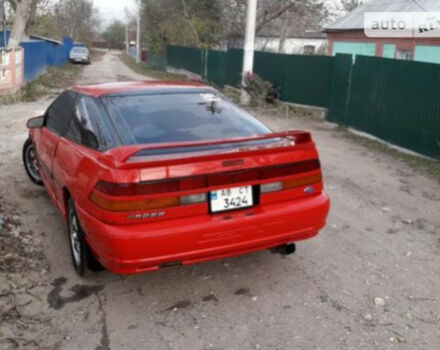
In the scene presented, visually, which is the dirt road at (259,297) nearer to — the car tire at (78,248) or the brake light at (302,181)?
the car tire at (78,248)

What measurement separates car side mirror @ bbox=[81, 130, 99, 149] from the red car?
1cm

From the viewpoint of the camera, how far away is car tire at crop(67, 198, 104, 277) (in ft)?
12.6

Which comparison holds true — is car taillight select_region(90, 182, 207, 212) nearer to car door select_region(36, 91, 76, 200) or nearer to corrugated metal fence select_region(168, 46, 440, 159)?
car door select_region(36, 91, 76, 200)

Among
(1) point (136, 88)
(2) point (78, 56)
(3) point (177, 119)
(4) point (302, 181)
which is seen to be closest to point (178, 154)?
(3) point (177, 119)

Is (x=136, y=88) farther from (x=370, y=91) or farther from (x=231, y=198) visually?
(x=370, y=91)

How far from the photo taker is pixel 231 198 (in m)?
3.45

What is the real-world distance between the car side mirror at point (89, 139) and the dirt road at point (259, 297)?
3.64ft

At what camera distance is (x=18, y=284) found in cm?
388

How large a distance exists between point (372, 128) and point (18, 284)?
27.8ft

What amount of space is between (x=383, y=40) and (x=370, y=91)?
9.85 m

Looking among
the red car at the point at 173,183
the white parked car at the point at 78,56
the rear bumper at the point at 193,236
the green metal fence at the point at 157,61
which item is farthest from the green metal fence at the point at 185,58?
the rear bumper at the point at 193,236

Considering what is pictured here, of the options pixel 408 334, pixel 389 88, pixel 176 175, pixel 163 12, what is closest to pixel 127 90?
pixel 176 175

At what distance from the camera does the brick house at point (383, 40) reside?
Answer: 16.6m

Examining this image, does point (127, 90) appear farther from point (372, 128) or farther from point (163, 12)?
point (163, 12)
